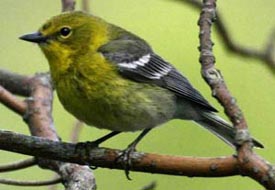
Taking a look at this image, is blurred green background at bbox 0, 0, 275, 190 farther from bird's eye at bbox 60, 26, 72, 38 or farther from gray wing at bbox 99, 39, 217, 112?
bird's eye at bbox 60, 26, 72, 38

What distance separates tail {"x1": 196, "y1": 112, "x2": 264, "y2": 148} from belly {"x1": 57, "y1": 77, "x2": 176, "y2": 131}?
302 millimetres

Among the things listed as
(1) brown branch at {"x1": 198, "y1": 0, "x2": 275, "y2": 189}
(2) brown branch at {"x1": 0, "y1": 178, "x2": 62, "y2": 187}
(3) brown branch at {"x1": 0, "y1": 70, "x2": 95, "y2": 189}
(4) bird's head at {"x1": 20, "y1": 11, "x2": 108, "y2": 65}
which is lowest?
(2) brown branch at {"x1": 0, "y1": 178, "x2": 62, "y2": 187}

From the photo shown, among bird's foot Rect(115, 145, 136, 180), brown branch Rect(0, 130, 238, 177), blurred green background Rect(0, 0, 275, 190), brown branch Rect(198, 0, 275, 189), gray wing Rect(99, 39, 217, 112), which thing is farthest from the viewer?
blurred green background Rect(0, 0, 275, 190)

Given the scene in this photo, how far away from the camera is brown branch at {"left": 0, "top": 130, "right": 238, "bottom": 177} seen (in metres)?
2.19

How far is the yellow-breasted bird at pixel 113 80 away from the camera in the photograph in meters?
3.09

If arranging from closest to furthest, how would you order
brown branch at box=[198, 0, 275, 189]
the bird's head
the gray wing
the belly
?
brown branch at box=[198, 0, 275, 189] < the belly < the bird's head < the gray wing

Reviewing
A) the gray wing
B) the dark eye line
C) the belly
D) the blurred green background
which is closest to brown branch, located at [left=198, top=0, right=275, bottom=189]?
the belly

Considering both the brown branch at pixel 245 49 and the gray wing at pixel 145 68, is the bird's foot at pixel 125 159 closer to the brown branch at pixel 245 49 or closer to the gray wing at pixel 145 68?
the gray wing at pixel 145 68

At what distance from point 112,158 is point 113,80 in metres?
0.71

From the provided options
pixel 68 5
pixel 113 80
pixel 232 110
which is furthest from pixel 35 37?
pixel 232 110

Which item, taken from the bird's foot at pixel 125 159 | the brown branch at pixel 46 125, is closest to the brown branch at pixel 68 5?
the brown branch at pixel 46 125

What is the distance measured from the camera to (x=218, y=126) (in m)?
3.49

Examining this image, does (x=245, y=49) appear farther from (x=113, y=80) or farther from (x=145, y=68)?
(x=113, y=80)

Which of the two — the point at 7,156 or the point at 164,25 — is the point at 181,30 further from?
the point at 7,156
